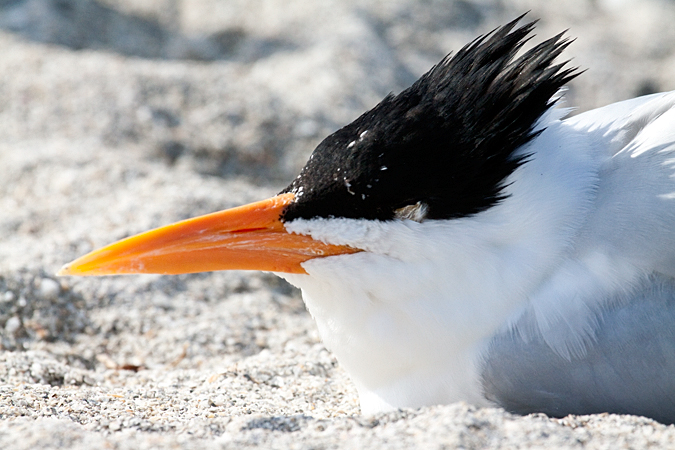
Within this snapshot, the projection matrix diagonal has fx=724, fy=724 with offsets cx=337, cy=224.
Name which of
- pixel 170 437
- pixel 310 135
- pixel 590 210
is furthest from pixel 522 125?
pixel 310 135

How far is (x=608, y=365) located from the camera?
2195mm

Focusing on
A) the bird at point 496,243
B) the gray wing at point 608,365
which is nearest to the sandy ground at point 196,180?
the gray wing at point 608,365

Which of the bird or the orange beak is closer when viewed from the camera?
the bird

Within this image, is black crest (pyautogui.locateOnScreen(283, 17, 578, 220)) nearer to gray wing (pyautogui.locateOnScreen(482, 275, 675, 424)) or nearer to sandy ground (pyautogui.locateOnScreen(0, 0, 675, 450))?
gray wing (pyautogui.locateOnScreen(482, 275, 675, 424))

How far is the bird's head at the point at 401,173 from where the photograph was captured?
7.53ft

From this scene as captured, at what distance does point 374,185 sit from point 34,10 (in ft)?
18.2

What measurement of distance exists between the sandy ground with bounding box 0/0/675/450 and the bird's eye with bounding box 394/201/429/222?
24.1 inches

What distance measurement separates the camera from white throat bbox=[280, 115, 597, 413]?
2.32 metres

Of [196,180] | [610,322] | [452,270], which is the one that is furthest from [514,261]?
[196,180]

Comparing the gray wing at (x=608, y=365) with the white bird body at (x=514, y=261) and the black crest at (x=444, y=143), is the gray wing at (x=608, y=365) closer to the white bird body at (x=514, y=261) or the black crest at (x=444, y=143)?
the white bird body at (x=514, y=261)

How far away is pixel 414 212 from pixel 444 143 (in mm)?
241

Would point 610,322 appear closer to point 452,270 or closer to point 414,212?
point 452,270

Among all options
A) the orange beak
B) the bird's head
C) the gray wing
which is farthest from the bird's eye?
the gray wing

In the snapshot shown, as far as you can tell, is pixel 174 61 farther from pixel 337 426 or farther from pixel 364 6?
pixel 337 426
